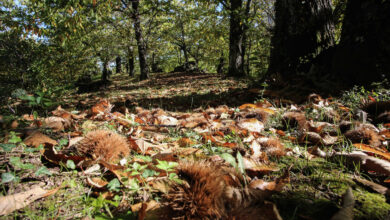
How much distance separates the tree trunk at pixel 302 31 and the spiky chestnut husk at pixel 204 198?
13.8 ft

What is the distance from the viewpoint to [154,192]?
2.89ft

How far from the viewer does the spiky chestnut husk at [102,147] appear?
3.56ft

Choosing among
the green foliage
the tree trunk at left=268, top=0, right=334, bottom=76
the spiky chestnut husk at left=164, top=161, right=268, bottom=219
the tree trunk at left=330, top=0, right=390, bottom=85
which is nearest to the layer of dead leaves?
the spiky chestnut husk at left=164, top=161, right=268, bottom=219

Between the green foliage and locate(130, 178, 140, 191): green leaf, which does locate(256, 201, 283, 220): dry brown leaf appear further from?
the green foliage

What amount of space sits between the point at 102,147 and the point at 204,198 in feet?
2.42

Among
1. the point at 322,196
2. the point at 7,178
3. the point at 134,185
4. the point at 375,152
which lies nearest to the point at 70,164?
the point at 7,178

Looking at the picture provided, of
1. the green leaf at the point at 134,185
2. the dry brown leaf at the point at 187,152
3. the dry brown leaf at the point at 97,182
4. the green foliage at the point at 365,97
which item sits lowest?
the dry brown leaf at the point at 97,182

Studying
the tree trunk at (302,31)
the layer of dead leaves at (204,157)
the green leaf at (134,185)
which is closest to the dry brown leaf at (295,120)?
the layer of dead leaves at (204,157)

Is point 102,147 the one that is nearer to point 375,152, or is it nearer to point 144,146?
point 144,146

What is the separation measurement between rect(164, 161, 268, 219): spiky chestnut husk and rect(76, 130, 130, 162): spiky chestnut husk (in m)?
0.58

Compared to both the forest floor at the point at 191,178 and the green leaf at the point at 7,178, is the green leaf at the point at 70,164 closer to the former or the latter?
the forest floor at the point at 191,178

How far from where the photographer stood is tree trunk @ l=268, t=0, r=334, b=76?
13.2 ft

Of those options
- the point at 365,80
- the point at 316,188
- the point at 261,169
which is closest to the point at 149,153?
the point at 261,169

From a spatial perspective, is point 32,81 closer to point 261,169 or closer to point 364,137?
point 261,169
